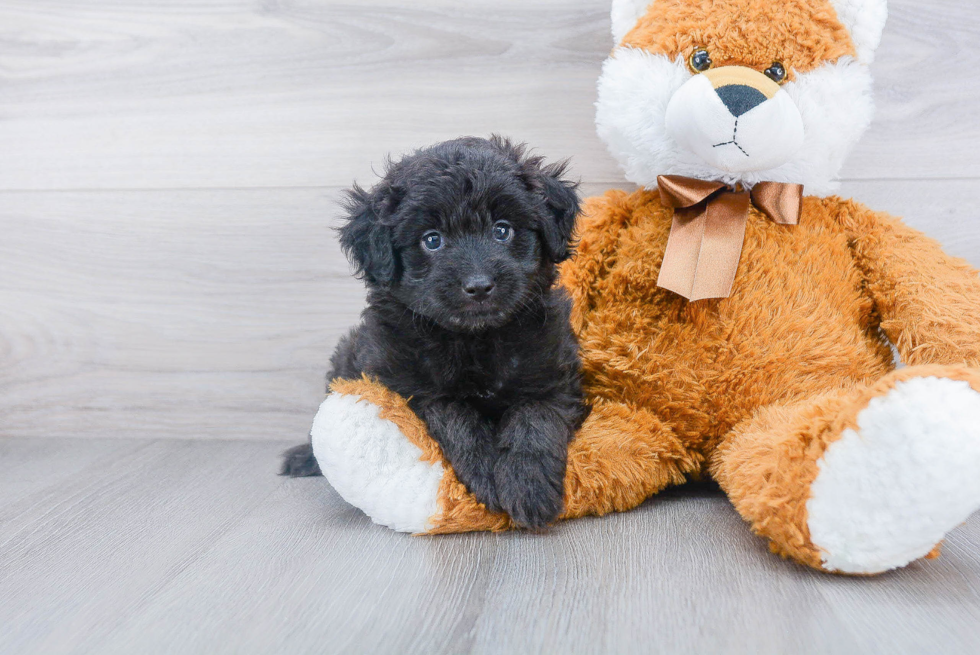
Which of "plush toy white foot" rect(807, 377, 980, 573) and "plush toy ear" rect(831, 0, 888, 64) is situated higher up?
"plush toy ear" rect(831, 0, 888, 64)

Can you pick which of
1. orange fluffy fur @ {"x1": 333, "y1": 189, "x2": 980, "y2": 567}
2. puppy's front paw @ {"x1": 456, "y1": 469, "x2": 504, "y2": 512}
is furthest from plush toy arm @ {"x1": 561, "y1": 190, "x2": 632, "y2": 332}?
puppy's front paw @ {"x1": 456, "y1": 469, "x2": 504, "y2": 512}

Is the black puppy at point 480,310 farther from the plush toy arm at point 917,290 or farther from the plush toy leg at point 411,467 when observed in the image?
the plush toy arm at point 917,290

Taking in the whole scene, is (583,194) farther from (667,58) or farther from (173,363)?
(173,363)

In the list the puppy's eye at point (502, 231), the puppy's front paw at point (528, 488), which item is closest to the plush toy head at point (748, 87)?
the puppy's eye at point (502, 231)

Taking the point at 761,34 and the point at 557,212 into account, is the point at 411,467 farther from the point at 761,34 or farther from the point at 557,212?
the point at 761,34

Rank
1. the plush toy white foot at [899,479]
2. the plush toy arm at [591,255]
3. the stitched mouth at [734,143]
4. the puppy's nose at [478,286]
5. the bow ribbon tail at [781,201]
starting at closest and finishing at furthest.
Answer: the plush toy white foot at [899,479]
the puppy's nose at [478,286]
the stitched mouth at [734,143]
the bow ribbon tail at [781,201]
the plush toy arm at [591,255]

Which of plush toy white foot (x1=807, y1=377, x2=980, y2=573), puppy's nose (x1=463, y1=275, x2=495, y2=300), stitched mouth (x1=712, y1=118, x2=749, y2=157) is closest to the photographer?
plush toy white foot (x1=807, y1=377, x2=980, y2=573)

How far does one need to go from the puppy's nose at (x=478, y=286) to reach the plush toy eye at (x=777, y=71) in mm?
627

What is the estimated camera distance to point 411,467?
119 cm

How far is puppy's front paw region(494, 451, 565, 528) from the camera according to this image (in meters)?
1.15

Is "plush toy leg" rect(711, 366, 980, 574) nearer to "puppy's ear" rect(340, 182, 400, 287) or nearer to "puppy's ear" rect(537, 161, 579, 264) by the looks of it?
"puppy's ear" rect(537, 161, 579, 264)

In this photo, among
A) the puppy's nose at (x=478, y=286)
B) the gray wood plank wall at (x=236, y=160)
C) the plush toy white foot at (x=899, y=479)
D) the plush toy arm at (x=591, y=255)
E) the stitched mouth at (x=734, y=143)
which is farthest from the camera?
the gray wood plank wall at (x=236, y=160)

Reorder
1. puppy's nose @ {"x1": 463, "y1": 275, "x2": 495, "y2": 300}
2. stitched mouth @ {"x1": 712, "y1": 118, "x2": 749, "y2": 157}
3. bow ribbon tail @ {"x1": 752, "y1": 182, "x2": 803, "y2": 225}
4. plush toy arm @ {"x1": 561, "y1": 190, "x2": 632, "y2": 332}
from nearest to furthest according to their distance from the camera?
puppy's nose @ {"x1": 463, "y1": 275, "x2": 495, "y2": 300} < stitched mouth @ {"x1": 712, "y1": 118, "x2": 749, "y2": 157} < bow ribbon tail @ {"x1": 752, "y1": 182, "x2": 803, "y2": 225} < plush toy arm @ {"x1": 561, "y1": 190, "x2": 632, "y2": 332}

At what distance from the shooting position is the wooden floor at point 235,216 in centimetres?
131
